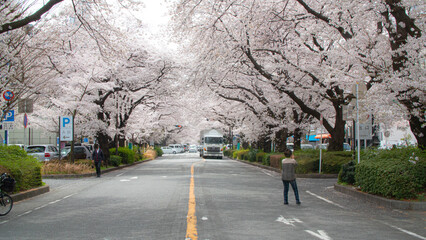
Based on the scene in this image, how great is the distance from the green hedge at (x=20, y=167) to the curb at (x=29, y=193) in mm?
329

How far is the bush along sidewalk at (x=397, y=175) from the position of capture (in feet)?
34.7

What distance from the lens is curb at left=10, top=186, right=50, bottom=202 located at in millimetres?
12023

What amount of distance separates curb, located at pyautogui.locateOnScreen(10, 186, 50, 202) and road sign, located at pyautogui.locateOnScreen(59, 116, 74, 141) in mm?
7933

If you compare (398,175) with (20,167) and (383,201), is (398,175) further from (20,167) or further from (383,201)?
(20,167)

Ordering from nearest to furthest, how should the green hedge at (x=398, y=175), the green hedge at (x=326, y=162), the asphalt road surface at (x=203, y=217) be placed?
the asphalt road surface at (x=203, y=217)
the green hedge at (x=398, y=175)
the green hedge at (x=326, y=162)

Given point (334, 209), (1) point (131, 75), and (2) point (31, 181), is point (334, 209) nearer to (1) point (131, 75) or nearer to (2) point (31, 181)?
(2) point (31, 181)

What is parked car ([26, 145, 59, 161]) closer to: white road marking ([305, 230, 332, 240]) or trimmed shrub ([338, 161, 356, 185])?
trimmed shrub ([338, 161, 356, 185])

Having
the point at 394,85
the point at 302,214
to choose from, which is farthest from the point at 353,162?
the point at 302,214

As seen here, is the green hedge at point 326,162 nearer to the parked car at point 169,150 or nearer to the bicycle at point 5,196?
the bicycle at point 5,196

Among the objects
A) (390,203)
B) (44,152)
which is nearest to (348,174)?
(390,203)

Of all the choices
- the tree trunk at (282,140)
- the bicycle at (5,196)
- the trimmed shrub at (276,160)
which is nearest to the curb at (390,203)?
the bicycle at (5,196)

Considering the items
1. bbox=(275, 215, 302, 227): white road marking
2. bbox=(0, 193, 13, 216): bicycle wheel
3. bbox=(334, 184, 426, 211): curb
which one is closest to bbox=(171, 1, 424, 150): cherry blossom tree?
bbox=(334, 184, 426, 211): curb

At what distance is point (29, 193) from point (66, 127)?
968cm

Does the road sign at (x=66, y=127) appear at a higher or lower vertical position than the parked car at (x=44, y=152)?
higher
